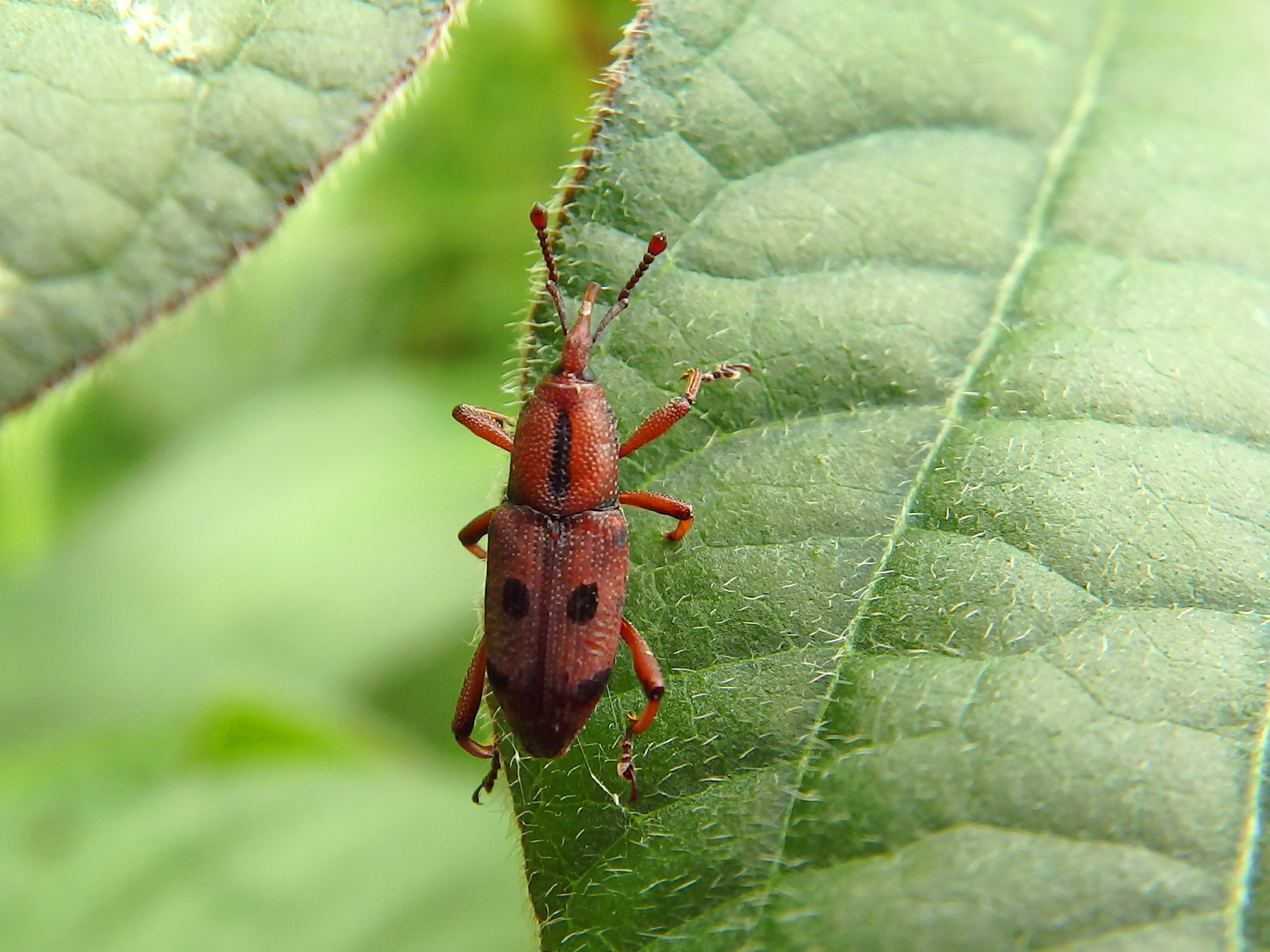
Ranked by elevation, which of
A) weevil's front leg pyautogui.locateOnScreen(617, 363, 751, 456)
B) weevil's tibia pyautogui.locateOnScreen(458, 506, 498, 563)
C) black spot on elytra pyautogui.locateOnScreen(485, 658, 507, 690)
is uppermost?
weevil's front leg pyautogui.locateOnScreen(617, 363, 751, 456)

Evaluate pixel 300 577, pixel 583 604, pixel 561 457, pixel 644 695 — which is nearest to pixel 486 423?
pixel 561 457

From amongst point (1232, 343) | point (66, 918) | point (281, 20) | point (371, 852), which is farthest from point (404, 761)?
point (1232, 343)

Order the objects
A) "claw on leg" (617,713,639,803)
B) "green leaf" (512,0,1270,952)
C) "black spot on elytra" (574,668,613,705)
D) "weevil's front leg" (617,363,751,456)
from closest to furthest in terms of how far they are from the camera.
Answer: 1. "green leaf" (512,0,1270,952)
2. "claw on leg" (617,713,639,803)
3. "weevil's front leg" (617,363,751,456)
4. "black spot on elytra" (574,668,613,705)

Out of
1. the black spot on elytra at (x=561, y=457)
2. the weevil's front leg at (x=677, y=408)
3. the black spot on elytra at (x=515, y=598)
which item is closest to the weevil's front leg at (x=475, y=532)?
the black spot on elytra at (x=561, y=457)

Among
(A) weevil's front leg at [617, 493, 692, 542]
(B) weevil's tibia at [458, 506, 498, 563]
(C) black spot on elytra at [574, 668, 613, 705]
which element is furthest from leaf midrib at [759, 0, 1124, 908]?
(B) weevil's tibia at [458, 506, 498, 563]

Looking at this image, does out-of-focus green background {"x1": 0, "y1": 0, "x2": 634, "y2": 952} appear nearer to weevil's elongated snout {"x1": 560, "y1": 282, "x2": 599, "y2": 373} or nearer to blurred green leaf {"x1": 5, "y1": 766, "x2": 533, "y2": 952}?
blurred green leaf {"x1": 5, "y1": 766, "x2": 533, "y2": 952}

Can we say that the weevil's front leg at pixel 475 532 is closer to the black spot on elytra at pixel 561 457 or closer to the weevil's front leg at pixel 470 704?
the black spot on elytra at pixel 561 457
